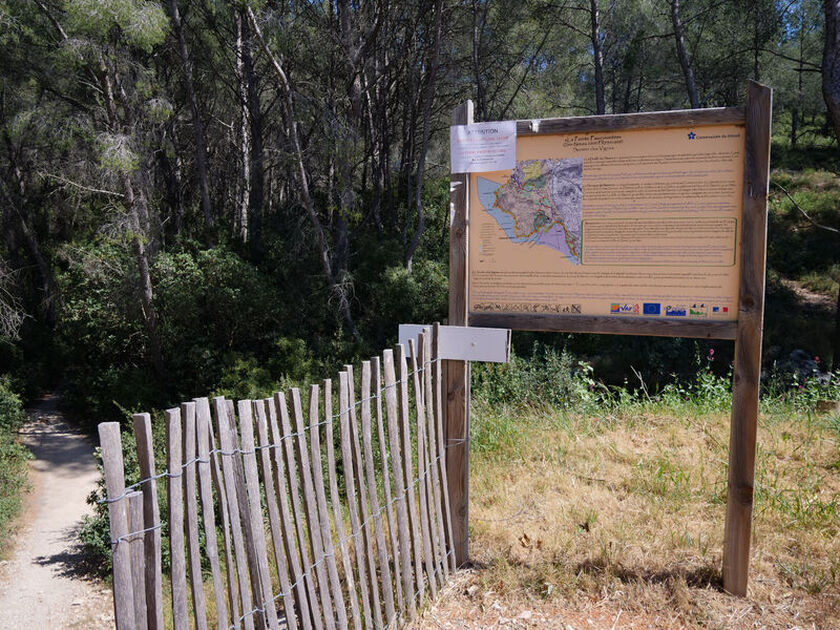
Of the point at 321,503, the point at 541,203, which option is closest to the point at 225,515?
the point at 321,503

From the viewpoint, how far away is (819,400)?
607cm

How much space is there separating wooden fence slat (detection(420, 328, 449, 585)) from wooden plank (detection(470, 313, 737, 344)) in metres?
0.36

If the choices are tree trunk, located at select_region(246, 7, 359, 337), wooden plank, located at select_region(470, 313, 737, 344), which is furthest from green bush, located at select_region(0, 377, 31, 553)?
wooden plank, located at select_region(470, 313, 737, 344)

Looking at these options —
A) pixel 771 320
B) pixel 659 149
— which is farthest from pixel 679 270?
pixel 771 320

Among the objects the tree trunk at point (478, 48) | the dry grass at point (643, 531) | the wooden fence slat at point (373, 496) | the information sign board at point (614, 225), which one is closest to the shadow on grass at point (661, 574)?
the dry grass at point (643, 531)

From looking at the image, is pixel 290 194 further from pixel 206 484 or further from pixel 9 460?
pixel 206 484

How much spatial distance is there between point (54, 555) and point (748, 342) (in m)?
8.78

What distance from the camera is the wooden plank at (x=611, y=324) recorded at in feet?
10.4

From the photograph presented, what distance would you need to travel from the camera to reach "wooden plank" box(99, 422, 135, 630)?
1.67 meters

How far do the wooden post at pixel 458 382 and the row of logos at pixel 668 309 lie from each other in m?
0.80

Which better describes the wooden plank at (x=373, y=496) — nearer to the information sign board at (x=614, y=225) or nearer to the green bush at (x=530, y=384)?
the information sign board at (x=614, y=225)

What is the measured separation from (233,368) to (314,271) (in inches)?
145

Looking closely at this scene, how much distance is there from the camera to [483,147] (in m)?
3.43

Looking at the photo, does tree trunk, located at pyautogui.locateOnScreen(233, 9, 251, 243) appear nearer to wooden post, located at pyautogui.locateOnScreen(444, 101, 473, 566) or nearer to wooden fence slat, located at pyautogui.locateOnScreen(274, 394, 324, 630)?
wooden post, located at pyautogui.locateOnScreen(444, 101, 473, 566)
